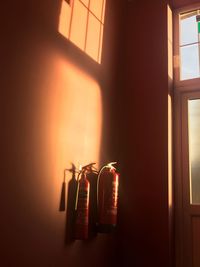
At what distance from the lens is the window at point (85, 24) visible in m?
2.03

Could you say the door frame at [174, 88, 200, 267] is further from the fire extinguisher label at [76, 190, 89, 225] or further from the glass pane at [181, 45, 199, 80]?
the fire extinguisher label at [76, 190, 89, 225]

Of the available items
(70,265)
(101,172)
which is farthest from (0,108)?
(70,265)

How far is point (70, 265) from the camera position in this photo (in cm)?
186

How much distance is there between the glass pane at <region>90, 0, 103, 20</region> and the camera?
2.37 metres

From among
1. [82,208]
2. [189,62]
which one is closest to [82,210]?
[82,208]

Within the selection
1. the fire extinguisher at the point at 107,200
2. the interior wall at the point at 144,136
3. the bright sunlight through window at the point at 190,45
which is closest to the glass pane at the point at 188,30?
the bright sunlight through window at the point at 190,45

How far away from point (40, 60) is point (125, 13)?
1536mm

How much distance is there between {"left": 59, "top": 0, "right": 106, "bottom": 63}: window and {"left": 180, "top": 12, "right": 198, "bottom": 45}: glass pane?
0.86 meters

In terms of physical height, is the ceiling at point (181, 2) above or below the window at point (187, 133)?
above

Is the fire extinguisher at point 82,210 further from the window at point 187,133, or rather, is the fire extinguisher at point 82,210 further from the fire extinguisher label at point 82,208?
the window at point 187,133

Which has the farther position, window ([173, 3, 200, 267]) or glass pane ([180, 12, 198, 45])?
glass pane ([180, 12, 198, 45])

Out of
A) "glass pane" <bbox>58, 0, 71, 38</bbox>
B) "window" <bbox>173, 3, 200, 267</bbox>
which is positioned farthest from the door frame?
"glass pane" <bbox>58, 0, 71, 38</bbox>

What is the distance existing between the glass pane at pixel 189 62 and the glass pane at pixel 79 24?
3.52ft

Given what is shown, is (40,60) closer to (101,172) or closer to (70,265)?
(101,172)
